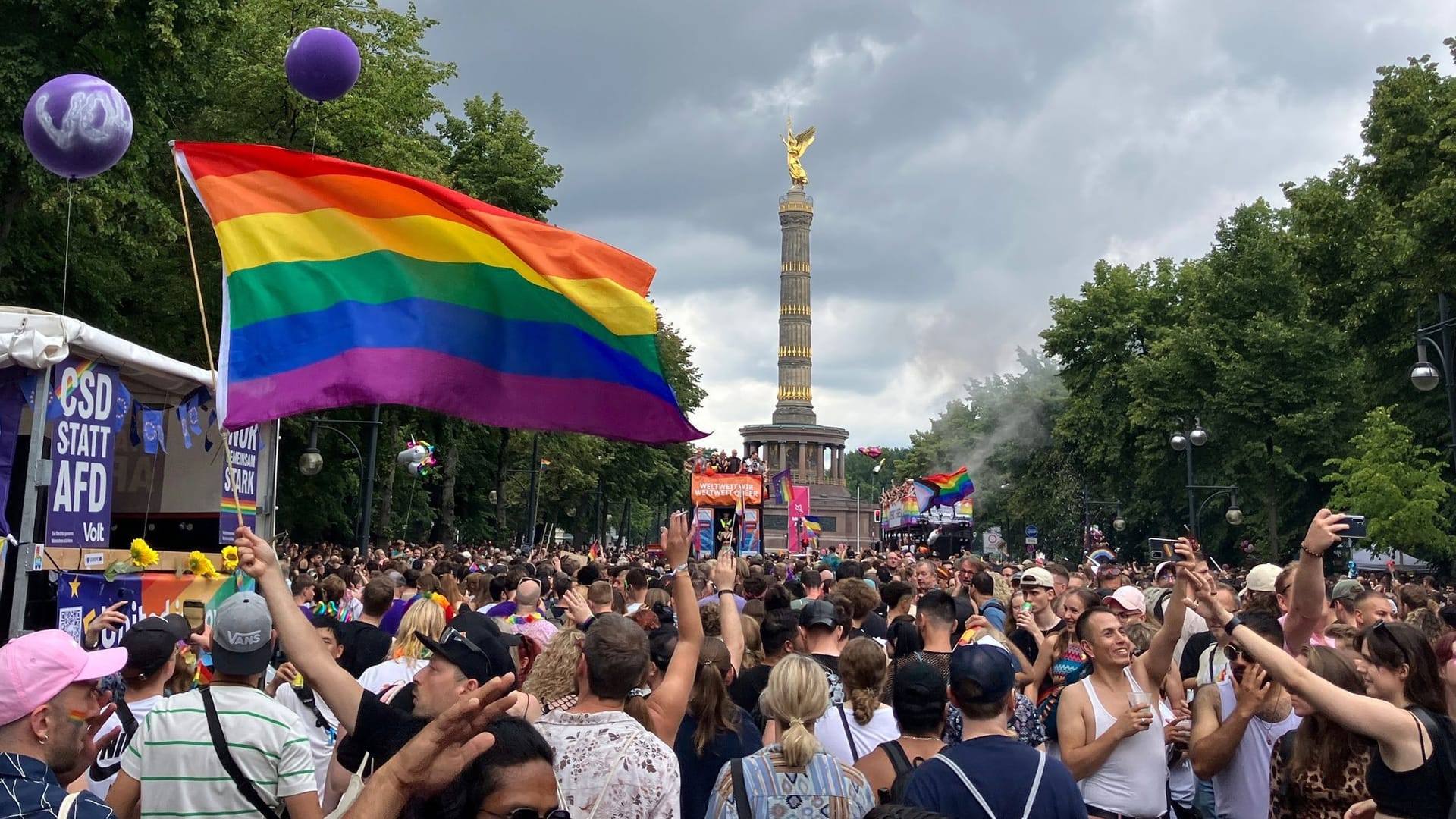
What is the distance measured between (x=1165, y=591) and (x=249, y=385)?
250 inches

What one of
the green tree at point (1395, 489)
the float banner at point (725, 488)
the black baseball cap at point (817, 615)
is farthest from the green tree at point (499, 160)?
the black baseball cap at point (817, 615)

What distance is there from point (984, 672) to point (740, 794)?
0.87 m

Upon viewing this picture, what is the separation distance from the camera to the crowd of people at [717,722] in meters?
3.37

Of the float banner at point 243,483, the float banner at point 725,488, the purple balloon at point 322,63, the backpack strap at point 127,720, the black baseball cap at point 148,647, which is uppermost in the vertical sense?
the purple balloon at point 322,63

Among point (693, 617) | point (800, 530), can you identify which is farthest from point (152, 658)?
point (800, 530)

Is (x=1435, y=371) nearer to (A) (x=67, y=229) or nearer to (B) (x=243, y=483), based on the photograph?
(B) (x=243, y=483)

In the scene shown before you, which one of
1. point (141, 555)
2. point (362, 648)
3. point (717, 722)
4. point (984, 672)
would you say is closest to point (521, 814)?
point (984, 672)

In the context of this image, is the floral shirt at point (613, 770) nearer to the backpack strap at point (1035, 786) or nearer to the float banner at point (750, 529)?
the backpack strap at point (1035, 786)

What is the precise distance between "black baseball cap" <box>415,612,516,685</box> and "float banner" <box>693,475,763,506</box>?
39410 mm

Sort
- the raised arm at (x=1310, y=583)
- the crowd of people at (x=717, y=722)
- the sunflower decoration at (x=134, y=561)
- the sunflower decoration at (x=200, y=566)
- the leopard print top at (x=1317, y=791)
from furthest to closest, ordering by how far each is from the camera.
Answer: the sunflower decoration at (x=200, y=566) < the sunflower decoration at (x=134, y=561) < the raised arm at (x=1310, y=583) < the leopard print top at (x=1317, y=791) < the crowd of people at (x=717, y=722)

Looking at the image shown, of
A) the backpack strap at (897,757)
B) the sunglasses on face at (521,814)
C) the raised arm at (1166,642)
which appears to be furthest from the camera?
the raised arm at (1166,642)

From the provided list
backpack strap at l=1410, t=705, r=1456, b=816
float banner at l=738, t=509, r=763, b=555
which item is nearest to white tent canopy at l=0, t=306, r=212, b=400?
backpack strap at l=1410, t=705, r=1456, b=816

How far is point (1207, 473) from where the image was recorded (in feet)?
136

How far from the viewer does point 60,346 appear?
28.6ft
